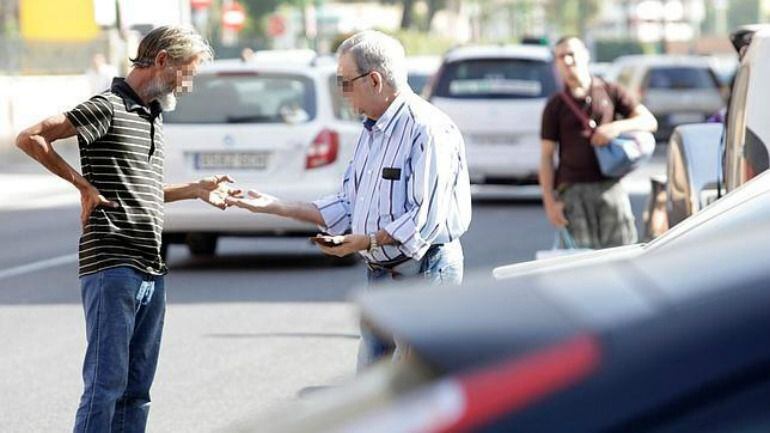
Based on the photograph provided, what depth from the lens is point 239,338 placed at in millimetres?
10969

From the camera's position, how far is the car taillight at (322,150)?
1438cm

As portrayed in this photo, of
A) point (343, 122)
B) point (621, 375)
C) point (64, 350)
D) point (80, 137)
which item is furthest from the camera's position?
point (343, 122)

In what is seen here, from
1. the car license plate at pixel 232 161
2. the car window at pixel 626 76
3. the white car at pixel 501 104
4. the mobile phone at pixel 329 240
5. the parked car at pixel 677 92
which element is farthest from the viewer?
the car window at pixel 626 76

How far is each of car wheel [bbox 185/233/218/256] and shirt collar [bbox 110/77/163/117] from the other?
363 inches

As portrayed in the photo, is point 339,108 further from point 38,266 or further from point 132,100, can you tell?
point 132,100

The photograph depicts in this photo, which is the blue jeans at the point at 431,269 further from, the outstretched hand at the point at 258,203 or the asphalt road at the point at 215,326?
the outstretched hand at the point at 258,203

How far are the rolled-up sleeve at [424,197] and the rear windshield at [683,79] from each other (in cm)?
3083

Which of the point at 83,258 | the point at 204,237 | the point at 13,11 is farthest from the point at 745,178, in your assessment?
the point at 13,11

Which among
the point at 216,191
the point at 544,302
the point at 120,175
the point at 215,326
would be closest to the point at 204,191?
the point at 216,191

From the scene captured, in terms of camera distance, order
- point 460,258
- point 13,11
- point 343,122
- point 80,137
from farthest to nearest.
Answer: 1. point 13,11
2. point 343,122
3. point 460,258
4. point 80,137

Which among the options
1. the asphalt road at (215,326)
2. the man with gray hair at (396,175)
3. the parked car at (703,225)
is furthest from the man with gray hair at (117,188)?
the parked car at (703,225)

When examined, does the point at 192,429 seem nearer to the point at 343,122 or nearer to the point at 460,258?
the point at 460,258

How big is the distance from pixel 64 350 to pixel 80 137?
490 cm

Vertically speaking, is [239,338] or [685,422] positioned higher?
[685,422]
